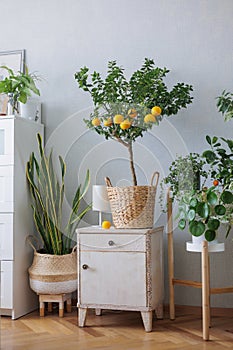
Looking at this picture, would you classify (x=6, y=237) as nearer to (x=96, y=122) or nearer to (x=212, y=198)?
(x=96, y=122)

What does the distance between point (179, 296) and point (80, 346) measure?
103 cm

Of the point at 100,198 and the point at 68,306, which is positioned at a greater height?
the point at 100,198

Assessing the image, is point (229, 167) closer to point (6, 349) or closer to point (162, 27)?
point (162, 27)

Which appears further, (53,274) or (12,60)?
(12,60)

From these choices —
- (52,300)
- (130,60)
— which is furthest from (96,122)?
(52,300)

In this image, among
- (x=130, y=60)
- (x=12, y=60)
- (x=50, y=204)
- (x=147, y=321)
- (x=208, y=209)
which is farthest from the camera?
(x=12, y=60)

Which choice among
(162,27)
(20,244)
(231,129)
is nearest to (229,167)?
(231,129)

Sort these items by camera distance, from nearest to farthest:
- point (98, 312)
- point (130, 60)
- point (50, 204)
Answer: point (98, 312) < point (50, 204) < point (130, 60)

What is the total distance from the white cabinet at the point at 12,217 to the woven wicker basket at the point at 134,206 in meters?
0.68

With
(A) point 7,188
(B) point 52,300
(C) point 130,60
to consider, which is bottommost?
(B) point 52,300

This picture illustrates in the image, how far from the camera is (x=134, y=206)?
3.36m

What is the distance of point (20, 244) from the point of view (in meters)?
3.63

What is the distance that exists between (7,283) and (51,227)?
481 millimetres

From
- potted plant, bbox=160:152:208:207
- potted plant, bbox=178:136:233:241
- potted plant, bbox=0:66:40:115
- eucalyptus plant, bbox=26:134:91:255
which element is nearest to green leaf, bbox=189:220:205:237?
potted plant, bbox=178:136:233:241
